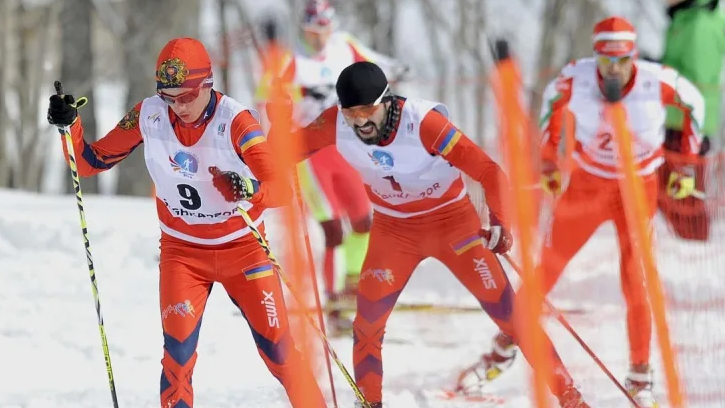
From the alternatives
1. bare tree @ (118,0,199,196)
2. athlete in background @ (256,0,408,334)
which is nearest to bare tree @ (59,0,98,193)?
bare tree @ (118,0,199,196)

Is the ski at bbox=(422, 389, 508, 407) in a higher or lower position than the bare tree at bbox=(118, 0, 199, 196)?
lower

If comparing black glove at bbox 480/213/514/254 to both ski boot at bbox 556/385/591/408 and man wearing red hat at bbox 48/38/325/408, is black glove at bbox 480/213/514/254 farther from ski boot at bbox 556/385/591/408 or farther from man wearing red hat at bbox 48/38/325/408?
man wearing red hat at bbox 48/38/325/408

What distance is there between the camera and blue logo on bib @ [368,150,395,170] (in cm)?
481

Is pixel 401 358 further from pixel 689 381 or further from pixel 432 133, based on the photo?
pixel 432 133

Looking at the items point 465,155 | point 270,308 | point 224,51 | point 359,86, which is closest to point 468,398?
point 465,155

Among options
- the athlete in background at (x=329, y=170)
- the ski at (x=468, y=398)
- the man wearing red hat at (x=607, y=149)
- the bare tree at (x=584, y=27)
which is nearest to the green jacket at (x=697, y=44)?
the athlete in background at (x=329, y=170)

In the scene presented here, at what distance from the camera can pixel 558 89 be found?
5.88 meters

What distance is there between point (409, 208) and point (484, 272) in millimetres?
475

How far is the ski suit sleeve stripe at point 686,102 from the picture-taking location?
225 inches

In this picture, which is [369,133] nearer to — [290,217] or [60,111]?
[60,111]

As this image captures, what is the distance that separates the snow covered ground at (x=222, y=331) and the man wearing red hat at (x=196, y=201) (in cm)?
136

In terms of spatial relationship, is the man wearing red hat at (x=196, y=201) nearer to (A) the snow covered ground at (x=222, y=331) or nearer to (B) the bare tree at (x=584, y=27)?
(A) the snow covered ground at (x=222, y=331)

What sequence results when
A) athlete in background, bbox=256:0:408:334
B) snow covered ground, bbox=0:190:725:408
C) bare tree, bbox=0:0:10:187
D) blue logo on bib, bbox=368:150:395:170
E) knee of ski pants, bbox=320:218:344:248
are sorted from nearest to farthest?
blue logo on bib, bbox=368:150:395:170, snow covered ground, bbox=0:190:725:408, athlete in background, bbox=256:0:408:334, knee of ski pants, bbox=320:218:344:248, bare tree, bbox=0:0:10:187

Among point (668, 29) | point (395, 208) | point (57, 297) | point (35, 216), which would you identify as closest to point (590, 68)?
point (395, 208)
